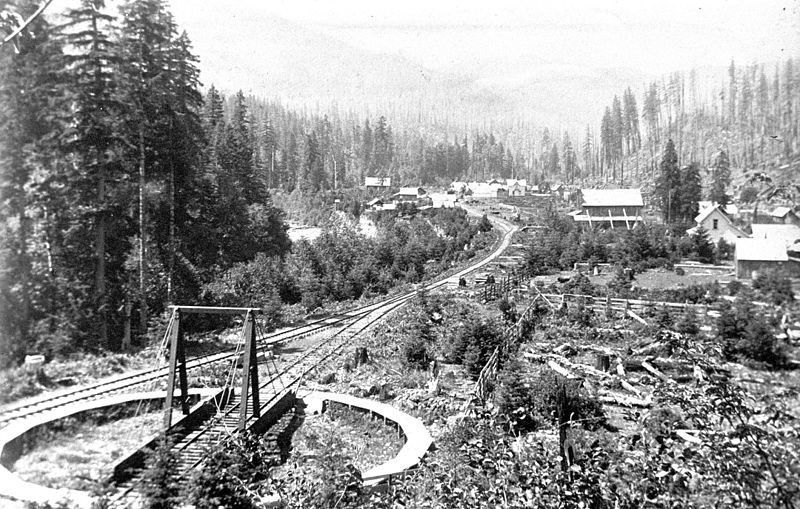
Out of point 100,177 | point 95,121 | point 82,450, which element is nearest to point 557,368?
point 82,450

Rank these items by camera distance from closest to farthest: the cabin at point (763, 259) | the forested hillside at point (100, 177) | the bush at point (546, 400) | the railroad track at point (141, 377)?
the cabin at point (763, 259) < the bush at point (546, 400) < the railroad track at point (141, 377) < the forested hillside at point (100, 177)

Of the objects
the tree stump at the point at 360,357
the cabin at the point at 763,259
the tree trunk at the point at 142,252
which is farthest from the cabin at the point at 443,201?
the cabin at the point at 763,259

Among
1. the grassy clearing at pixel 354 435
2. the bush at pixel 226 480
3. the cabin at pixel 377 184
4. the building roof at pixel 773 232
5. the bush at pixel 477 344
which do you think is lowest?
the grassy clearing at pixel 354 435

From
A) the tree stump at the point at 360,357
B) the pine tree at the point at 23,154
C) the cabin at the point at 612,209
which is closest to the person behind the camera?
the tree stump at the point at 360,357

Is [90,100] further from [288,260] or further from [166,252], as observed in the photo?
[288,260]

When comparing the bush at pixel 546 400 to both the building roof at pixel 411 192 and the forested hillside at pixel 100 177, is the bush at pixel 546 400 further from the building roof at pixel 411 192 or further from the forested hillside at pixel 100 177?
the building roof at pixel 411 192

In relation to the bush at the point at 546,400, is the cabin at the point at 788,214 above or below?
above

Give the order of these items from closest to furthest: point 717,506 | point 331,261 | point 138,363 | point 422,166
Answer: point 717,506 → point 138,363 → point 331,261 → point 422,166

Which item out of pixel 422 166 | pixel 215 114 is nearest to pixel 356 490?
pixel 215 114
